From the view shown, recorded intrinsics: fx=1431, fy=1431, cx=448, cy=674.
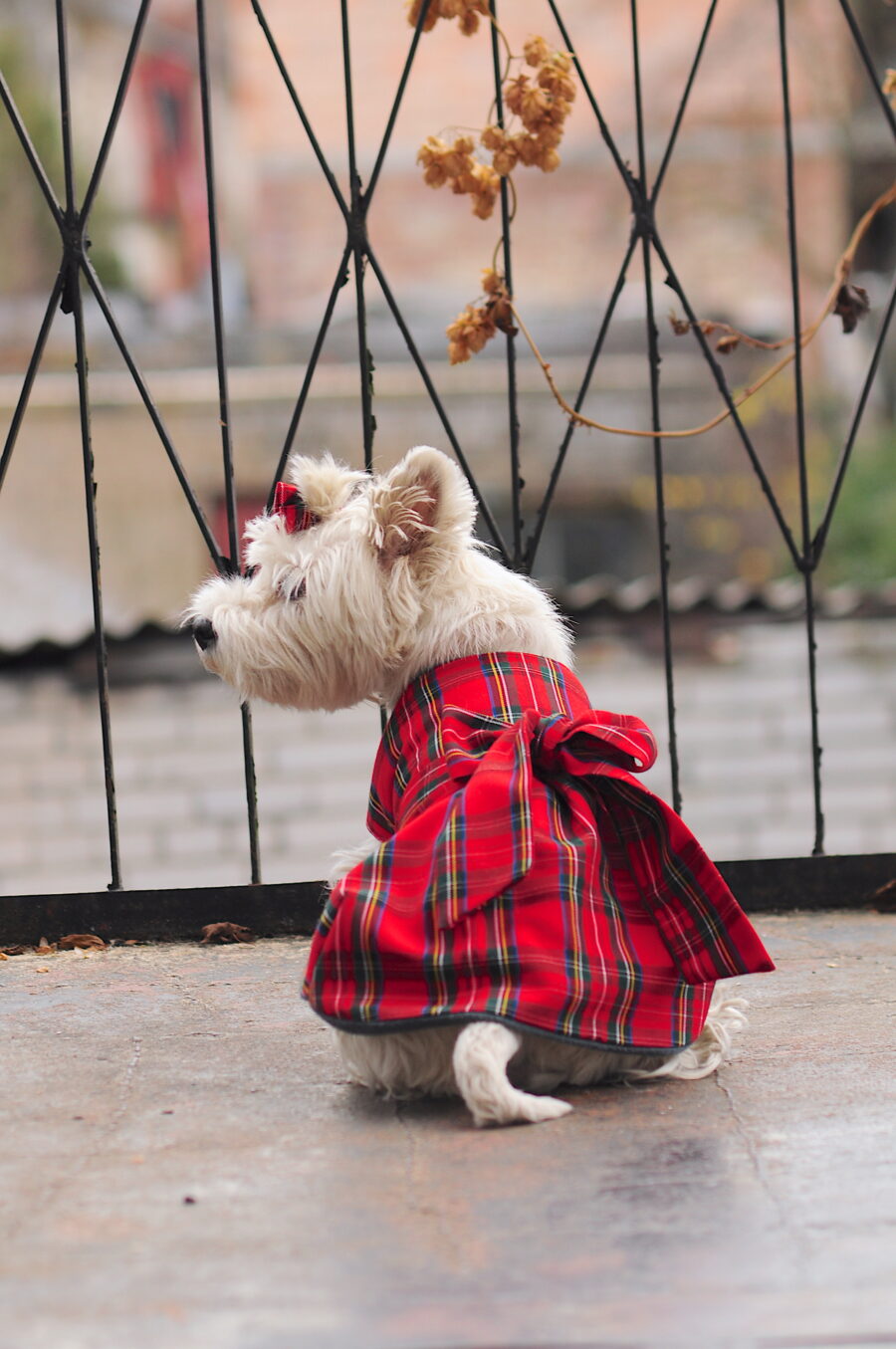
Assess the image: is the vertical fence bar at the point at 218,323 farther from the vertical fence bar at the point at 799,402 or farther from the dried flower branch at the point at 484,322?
the vertical fence bar at the point at 799,402

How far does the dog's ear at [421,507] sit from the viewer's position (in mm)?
2650

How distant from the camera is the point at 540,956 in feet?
7.75

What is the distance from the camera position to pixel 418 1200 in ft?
6.65

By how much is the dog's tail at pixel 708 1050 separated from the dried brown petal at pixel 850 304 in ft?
5.95

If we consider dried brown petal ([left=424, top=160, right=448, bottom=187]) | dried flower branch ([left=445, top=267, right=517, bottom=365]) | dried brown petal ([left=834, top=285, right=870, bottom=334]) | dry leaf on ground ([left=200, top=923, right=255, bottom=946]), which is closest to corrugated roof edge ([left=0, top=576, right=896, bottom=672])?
dried brown petal ([left=834, top=285, right=870, bottom=334])

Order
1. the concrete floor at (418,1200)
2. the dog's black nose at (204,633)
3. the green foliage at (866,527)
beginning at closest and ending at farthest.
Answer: the concrete floor at (418,1200) → the dog's black nose at (204,633) → the green foliage at (866,527)

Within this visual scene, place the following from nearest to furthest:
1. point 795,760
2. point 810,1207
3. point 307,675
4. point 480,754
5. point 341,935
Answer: point 810,1207, point 341,935, point 480,754, point 307,675, point 795,760

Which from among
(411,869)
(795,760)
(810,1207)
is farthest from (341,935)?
(795,760)

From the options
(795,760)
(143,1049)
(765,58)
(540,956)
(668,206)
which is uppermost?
(765,58)

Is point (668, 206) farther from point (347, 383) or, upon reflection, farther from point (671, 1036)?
point (671, 1036)

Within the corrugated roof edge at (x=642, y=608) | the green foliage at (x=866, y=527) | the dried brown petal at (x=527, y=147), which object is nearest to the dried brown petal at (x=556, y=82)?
the dried brown petal at (x=527, y=147)

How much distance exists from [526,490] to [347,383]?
2328 millimetres

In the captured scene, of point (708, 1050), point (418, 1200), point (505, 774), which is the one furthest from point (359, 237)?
point (418, 1200)

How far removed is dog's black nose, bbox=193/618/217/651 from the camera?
2.78 metres
